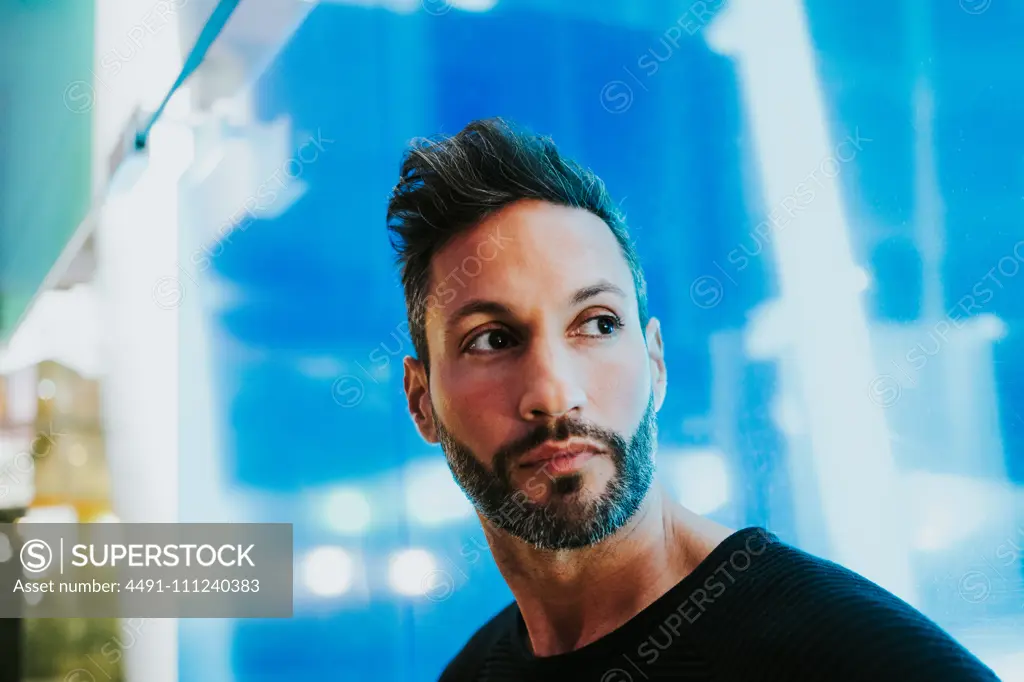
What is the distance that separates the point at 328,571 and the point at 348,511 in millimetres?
163

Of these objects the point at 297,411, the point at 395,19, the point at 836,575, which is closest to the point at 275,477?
the point at 297,411

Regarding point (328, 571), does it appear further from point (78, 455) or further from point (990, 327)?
point (990, 327)

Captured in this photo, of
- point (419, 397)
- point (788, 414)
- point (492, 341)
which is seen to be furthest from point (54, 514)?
point (788, 414)

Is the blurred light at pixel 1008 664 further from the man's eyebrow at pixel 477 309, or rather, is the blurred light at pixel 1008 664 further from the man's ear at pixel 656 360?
the man's eyebrow at pixel 477 309

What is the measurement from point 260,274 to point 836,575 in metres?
1.63

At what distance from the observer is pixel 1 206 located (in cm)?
326

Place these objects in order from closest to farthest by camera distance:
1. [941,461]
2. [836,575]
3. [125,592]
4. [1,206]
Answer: [836,575]
[941,461]
[125,592]
[1,206]

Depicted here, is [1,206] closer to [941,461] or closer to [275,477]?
[275,477]

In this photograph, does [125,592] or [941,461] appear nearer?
[941,461]

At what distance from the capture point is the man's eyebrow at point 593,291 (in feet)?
5.38

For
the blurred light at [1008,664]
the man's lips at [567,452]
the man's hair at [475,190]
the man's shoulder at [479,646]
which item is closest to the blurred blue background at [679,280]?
the blurred light at [1008,664]

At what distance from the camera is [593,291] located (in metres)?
1.65

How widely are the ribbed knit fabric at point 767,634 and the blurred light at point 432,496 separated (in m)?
0.57

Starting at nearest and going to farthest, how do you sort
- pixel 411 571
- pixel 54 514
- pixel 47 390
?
pixel 411 571 < pixel 54 514 < pixel 47 390
